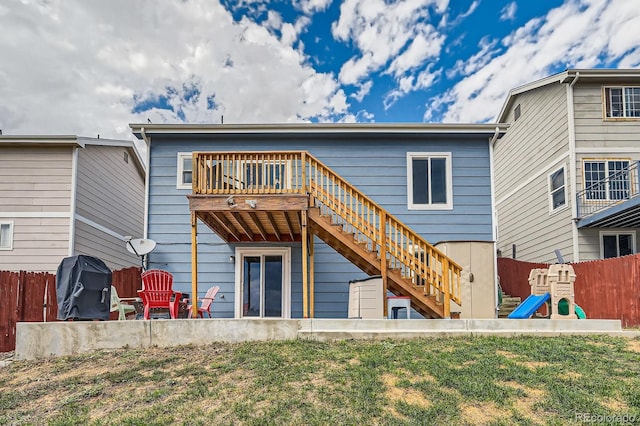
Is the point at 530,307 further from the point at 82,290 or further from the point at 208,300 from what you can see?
the point at 82,290

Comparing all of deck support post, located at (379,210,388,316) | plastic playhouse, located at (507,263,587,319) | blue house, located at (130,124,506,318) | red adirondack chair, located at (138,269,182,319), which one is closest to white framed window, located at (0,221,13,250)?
blue house, located at (130,124,506,318)

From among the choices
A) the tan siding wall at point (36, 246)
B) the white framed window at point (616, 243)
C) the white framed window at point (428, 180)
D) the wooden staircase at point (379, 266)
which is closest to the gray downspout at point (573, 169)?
the white framed window at point (616, 243)

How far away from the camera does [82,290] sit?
7.36 m

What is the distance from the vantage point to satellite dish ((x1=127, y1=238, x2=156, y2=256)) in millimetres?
9523

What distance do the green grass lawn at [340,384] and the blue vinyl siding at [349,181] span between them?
11.8 feet

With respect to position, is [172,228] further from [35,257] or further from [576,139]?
[576,139]

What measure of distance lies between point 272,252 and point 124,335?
4.03m

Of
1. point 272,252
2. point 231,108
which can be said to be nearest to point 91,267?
point 272,252

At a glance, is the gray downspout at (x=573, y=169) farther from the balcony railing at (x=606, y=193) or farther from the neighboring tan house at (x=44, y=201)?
the neighboring tan house at (x=44, y=201)

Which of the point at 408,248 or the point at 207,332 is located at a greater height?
the point at 408,248

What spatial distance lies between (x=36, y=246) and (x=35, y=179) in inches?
73.1

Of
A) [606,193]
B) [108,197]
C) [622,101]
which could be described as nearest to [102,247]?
[108,197]

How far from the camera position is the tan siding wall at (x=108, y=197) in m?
12.6

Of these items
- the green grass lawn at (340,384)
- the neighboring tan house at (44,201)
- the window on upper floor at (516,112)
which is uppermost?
the window on upper floor at (516,112)
